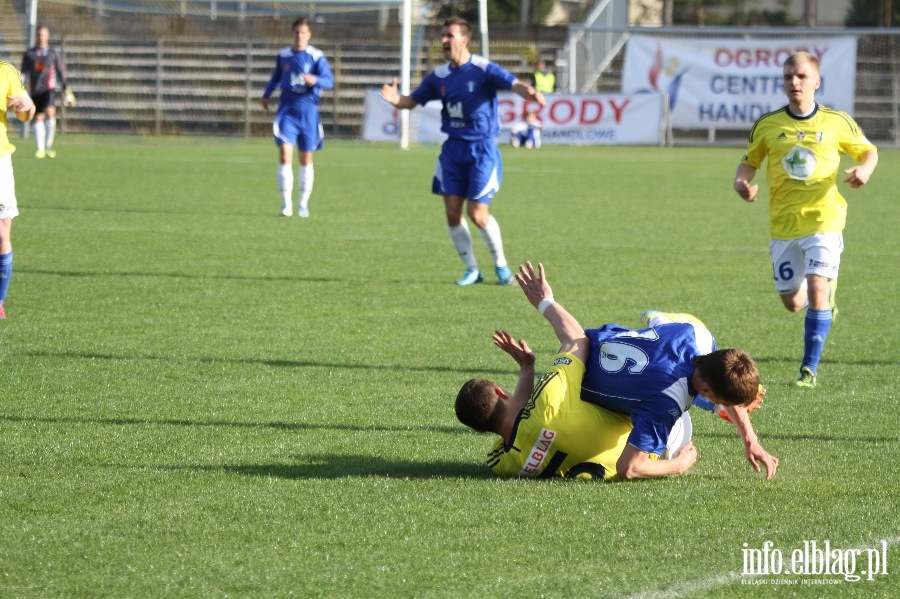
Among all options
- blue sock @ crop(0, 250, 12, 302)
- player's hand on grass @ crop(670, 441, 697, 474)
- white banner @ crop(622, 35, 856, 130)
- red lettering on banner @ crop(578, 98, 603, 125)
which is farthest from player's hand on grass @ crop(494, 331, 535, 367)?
white banner @ crop(622, 35, 856, 130)

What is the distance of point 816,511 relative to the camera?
15.8 ft

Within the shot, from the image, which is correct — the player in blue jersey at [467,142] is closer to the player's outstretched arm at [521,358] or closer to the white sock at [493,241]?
the white sock at [493,241]

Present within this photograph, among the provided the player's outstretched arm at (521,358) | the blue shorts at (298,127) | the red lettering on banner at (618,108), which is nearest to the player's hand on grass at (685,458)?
the player's outstretched arm at (521,358)

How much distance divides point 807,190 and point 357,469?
3695mm

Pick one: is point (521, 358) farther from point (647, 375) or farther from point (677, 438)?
point (677, 438)

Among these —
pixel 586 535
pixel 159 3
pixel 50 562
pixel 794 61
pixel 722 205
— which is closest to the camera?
pixel 50 562

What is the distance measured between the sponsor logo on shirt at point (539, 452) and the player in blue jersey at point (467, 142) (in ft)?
19.4

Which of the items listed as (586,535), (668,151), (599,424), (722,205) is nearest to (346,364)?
(599,424)

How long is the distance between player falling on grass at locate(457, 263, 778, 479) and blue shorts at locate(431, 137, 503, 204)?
568 cm

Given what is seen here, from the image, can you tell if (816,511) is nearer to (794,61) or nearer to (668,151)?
(794,61)

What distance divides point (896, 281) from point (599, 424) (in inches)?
280

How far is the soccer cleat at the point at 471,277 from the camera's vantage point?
11117mm

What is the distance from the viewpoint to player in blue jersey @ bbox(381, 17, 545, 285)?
1118cm

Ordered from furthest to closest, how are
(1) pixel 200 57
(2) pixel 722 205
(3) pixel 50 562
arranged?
1. (1) pixel 200 57
2. (2) pixel 722 205
3. (3) pixel 50 562
